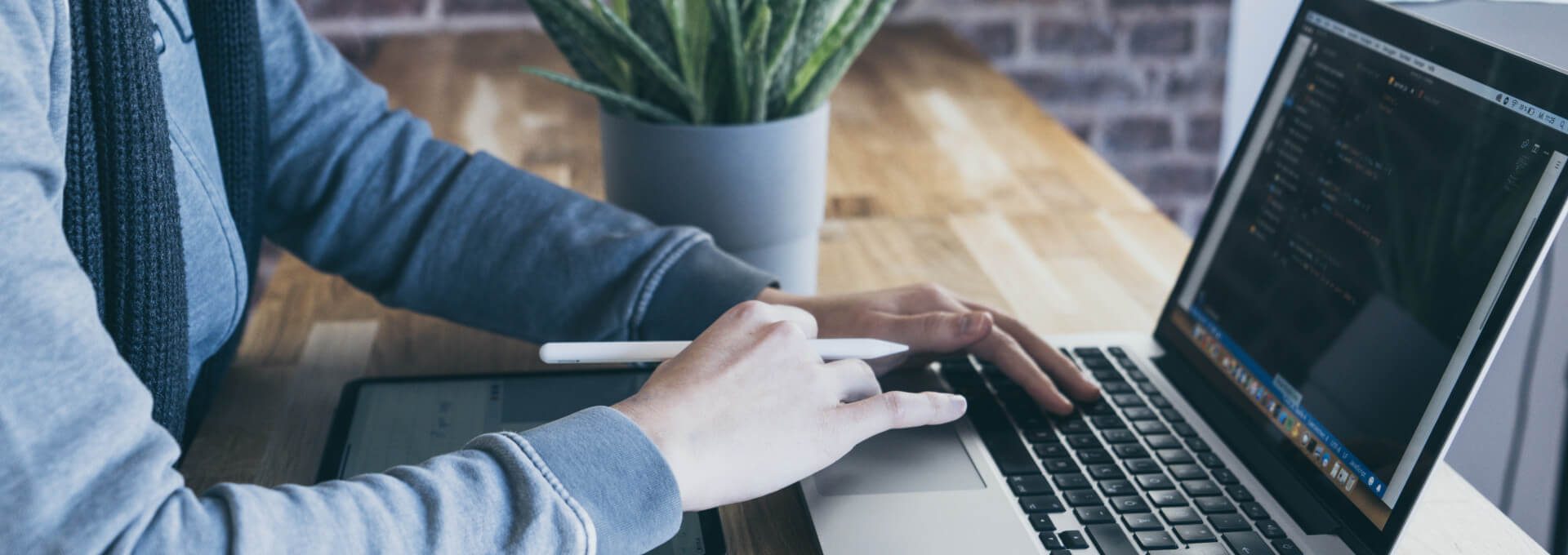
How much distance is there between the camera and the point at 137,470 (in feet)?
1.33

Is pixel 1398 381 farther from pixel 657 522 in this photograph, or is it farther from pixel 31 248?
pixel 31 248

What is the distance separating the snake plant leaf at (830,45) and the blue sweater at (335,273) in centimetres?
14

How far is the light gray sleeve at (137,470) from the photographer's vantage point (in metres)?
0.38

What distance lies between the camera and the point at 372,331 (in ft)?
2.76

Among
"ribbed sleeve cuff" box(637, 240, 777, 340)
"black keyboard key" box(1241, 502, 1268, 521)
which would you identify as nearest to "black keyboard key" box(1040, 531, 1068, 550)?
"black keyboard key" box(1241, 502, 1268, 521)

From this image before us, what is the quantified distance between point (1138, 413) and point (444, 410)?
40cm

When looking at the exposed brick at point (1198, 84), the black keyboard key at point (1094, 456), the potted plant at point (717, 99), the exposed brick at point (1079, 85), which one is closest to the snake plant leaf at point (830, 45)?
the potted plant at point (717, 99)

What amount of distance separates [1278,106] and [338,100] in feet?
2.01

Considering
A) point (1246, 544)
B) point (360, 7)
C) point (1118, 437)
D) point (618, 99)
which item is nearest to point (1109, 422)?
point (1118, 437)

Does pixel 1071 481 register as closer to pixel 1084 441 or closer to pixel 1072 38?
pixel 1084 441

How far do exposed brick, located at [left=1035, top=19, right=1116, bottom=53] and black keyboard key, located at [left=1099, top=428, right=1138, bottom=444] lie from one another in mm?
1348

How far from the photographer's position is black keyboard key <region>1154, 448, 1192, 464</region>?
0.62m

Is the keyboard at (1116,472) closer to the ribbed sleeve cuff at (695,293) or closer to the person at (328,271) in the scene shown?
the person at (328,271)

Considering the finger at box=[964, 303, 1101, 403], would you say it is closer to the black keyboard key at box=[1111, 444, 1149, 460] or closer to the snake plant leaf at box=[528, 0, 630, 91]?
the black keyboard key at box=[1111, 444, 1149, 460]
